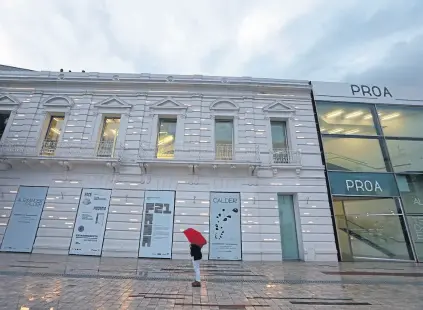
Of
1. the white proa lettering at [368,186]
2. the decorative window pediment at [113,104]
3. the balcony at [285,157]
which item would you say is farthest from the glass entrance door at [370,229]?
the decorative window pediment at [113,104]

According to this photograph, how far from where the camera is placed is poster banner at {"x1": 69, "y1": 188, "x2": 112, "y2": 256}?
10664 millimetres

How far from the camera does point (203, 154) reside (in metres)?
12.2

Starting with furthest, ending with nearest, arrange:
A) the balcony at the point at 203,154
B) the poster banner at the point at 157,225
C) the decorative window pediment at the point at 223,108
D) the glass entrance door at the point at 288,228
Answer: the decorative window pediment at the point at 223,108, the balcony at the point at 203,154, the glass entrance door at the point at 288,228, the poster banner at the point at 157,225

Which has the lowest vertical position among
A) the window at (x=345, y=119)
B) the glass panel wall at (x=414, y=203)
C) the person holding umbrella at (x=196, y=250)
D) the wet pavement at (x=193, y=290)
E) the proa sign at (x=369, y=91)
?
the wet pavement at (x=193, y=290)

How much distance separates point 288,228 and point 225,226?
3.23 metres

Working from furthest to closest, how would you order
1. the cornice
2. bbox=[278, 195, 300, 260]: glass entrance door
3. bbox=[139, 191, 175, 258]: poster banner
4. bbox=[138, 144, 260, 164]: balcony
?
the cornice → bbox=[138, 144, 260, 164]: balcony → bbox=[278, 195, 300, 260]: glass entrance door → bbox=[139, 191, 175, 258]: poster banner

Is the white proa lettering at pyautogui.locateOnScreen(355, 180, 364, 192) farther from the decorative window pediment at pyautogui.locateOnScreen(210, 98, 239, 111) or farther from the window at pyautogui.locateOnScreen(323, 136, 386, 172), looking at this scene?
the decorative window pediment at pyautogui.locateOnScreen(210, 98, 239, 111)

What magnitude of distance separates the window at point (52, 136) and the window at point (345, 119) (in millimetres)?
15022

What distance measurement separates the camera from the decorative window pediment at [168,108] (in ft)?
43.7

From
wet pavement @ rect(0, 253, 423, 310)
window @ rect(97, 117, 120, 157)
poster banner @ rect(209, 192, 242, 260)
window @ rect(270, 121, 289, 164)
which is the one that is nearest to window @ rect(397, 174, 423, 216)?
wet pavement @ rect(0, 253, 423, 310)

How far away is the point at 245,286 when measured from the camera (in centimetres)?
577

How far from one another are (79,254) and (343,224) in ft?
42.0

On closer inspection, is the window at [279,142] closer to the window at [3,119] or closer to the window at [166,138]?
the window at [166,138]

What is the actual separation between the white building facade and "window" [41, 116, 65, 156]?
2.7 inches
